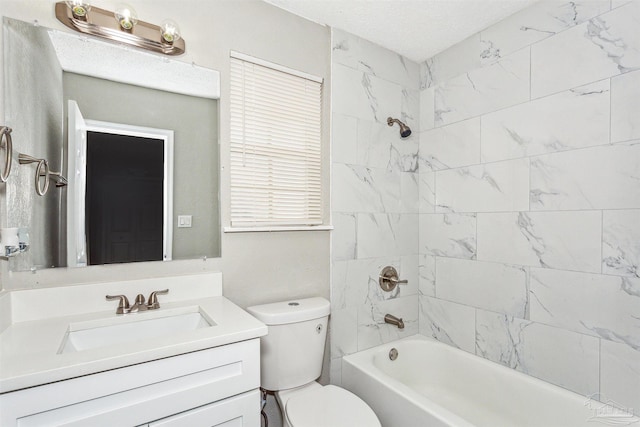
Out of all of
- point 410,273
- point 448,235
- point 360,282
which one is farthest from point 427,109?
point 360,282

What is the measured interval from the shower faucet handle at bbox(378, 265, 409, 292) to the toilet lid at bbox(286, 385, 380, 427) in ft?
2.56

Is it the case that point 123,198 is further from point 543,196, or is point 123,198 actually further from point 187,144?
point 543,196

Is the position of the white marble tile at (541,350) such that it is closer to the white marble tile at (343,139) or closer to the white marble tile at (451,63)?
the white marble tile at (343,139)

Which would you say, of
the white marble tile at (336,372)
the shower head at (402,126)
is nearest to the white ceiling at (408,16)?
the shower head at (402,126)

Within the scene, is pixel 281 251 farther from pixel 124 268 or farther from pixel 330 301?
pixel 124 268

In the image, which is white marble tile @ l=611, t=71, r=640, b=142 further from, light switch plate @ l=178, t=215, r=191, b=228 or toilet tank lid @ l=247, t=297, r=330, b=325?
light switch plate @ l=178, t=215, r=191, b=228

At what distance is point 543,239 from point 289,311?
1.39m

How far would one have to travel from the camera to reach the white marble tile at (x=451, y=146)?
2082 mm

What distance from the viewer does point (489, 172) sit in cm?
198

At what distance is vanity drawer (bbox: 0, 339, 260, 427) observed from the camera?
2.78ft

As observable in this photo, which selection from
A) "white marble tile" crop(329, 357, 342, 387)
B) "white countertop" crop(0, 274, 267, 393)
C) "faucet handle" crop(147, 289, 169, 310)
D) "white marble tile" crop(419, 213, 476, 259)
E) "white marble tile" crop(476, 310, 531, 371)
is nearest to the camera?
"white countertop" crop(0, 274, 267, 393)

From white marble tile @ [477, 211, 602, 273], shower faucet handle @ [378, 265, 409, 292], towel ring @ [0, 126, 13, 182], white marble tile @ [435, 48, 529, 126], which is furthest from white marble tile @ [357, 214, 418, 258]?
towel ring @ [0, 126, 13, 182]

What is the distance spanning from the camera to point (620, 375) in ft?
4.78

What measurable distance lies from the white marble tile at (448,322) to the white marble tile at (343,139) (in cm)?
118
